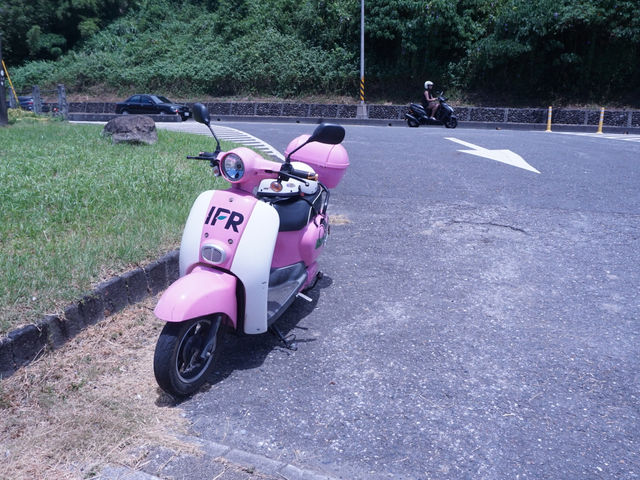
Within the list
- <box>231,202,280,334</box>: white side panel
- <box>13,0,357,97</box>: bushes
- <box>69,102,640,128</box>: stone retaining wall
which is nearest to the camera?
<box>231,202,280,334</box>: white side panel

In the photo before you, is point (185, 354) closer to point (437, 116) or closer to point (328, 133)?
point (328, 133)

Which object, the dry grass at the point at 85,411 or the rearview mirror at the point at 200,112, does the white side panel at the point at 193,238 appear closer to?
the rearview mirror at the point at 200,112

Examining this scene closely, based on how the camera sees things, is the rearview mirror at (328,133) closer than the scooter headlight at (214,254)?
No

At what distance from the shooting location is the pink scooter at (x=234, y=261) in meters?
3.24

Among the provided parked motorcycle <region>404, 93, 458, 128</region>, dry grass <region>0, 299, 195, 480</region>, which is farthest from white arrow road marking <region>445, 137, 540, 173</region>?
parked motorcycle <region>404, 93, 458, 128</region>

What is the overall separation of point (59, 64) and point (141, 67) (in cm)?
777

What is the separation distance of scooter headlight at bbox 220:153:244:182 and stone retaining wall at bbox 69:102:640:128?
22109mm

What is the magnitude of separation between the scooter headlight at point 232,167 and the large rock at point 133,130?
771 centimetres

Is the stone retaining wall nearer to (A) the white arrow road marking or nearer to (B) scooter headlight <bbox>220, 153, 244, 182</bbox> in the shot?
(A) the white arrow road marking

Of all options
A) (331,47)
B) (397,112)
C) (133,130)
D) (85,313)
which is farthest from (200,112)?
(331,47)

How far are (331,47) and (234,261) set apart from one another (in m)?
31.9

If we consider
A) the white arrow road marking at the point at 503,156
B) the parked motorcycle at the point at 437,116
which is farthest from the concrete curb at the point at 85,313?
the parked motorcycle at the point at 437,116

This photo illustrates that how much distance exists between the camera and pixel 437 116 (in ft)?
68.5

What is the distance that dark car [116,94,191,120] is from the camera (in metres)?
26.5
